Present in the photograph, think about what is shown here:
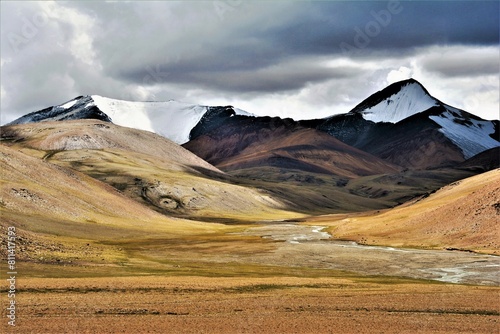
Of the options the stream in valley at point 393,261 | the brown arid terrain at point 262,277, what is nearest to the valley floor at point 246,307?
the brown arid terrain at point 262,277

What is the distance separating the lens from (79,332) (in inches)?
1359

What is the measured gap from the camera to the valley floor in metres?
36.8

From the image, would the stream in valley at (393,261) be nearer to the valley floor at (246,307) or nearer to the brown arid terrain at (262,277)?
the brown arid terrain at (262,277)

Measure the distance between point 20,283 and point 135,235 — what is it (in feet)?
242

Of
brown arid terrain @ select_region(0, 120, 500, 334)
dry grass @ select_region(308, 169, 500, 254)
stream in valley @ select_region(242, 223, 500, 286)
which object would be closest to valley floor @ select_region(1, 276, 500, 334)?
brown arid terrain @ select_region(0, 120, 500, 334)

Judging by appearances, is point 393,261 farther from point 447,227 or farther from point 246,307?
point 246,307

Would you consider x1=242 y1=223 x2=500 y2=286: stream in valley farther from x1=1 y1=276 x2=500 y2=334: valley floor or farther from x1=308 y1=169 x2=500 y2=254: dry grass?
x1=1 y1=276 x2=500 y2=334: valley floor

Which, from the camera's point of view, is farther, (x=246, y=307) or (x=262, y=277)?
(x=262, y=277)

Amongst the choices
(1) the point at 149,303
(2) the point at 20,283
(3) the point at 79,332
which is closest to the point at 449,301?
(1) the point at 149,303

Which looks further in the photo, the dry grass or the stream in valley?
the dry grass

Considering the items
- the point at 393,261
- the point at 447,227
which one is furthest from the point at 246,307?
the point at 447,227

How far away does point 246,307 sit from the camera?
139 feet

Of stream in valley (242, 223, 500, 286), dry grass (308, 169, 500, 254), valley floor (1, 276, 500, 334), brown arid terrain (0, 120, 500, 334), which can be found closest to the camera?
valley floor (1, 276, 500, 334)

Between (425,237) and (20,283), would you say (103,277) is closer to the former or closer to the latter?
(20,283)
